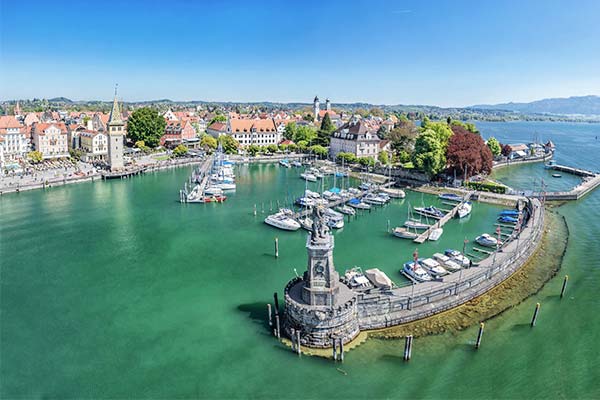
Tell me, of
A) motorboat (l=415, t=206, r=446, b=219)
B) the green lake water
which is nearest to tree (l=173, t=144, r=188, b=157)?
the green lake water

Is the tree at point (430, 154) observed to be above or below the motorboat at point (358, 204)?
above

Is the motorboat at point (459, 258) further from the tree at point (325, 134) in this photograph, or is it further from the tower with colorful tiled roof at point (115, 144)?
the tree at point (325, 134)

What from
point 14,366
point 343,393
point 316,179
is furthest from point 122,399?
point 316,179

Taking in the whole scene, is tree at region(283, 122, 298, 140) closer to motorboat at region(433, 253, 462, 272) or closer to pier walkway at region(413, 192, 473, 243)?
pier walkway at region(413, 192, 473, 243)

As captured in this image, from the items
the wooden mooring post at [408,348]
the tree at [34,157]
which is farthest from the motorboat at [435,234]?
the tree at [34,157]

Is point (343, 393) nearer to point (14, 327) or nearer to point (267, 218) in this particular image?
point (14, 327)
